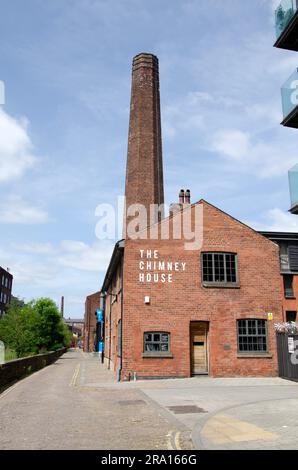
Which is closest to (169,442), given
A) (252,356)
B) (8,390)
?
(8,390)

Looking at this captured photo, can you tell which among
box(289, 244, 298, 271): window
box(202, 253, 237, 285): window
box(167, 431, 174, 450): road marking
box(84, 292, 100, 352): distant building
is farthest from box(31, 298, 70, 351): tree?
box(167, 431, 174, 450): road marking

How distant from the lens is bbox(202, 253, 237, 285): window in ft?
65.0

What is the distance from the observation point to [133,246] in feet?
63.7

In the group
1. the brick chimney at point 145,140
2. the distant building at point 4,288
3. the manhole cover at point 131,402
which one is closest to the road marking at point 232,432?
the manhole cover at point 131,402

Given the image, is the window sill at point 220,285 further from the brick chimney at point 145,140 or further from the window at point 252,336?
the brick chimney at point 145,140

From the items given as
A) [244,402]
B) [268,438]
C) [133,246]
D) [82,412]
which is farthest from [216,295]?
[268,438]

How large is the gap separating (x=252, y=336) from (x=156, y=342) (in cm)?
438

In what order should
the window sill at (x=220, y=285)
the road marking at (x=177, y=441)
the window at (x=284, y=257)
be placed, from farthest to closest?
the window at (x=284, y=257) → the window sill at (x=220, y=285) → the road marking at (x=177, y=441)

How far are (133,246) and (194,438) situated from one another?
12591 millimetres

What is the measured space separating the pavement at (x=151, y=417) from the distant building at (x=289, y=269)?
1523 cm

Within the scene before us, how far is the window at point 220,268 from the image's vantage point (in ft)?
65.0

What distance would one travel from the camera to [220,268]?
65.7ft

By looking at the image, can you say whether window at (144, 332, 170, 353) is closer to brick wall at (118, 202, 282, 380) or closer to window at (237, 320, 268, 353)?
brick wall at (118, 202, 282, 380)

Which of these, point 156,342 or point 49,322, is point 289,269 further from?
point 49,322
